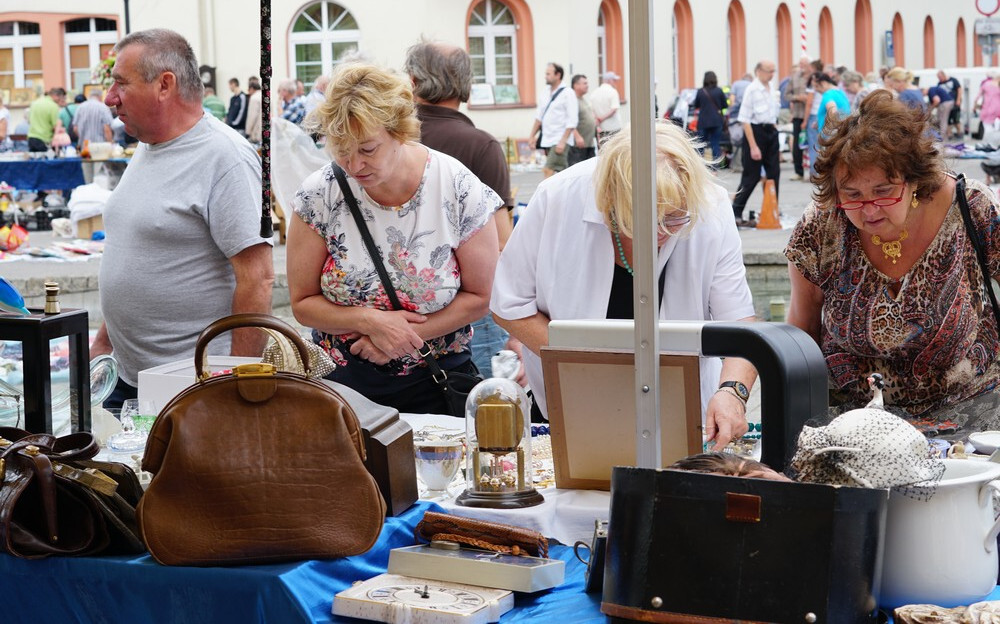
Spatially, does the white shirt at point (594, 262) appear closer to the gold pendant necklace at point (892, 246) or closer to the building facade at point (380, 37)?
the gold pendant necklace at point (892, 246)

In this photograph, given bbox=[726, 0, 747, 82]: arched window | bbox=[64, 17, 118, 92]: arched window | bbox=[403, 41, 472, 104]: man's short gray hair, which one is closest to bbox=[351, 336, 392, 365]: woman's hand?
bbox=[403, 41, 472, 104]: man's short gray hair

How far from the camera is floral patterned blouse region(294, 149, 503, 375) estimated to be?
2.89 meters

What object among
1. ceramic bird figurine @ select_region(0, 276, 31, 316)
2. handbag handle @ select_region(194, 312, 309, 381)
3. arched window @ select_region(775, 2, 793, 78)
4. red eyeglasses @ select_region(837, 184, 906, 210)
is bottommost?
handbag handle @ select_region(194, 312, 309, 381)

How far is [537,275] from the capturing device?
2668 mm

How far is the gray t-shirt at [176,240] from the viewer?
319 centimetres

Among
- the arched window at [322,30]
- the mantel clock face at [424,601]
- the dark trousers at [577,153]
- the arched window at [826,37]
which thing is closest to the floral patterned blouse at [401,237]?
the mantel clock face at [424,601]

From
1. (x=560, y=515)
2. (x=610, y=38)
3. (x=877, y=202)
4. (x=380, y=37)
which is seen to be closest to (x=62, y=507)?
(x=560, y=515)

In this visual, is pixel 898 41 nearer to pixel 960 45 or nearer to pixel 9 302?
pixel 960 45

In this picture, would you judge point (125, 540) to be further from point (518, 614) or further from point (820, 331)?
point (820, 331)

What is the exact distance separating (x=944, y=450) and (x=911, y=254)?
2.07 feet

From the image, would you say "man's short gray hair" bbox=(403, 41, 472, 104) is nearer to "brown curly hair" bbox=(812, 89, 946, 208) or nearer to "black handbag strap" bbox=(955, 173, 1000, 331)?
"brown curly hair" bbox=(812, 89, 946, 208)

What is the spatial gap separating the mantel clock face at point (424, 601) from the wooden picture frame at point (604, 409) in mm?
358

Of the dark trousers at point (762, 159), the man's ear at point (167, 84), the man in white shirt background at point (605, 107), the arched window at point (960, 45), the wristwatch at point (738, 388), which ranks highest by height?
the arched window at point (960, 45)

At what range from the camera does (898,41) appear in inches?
1353
